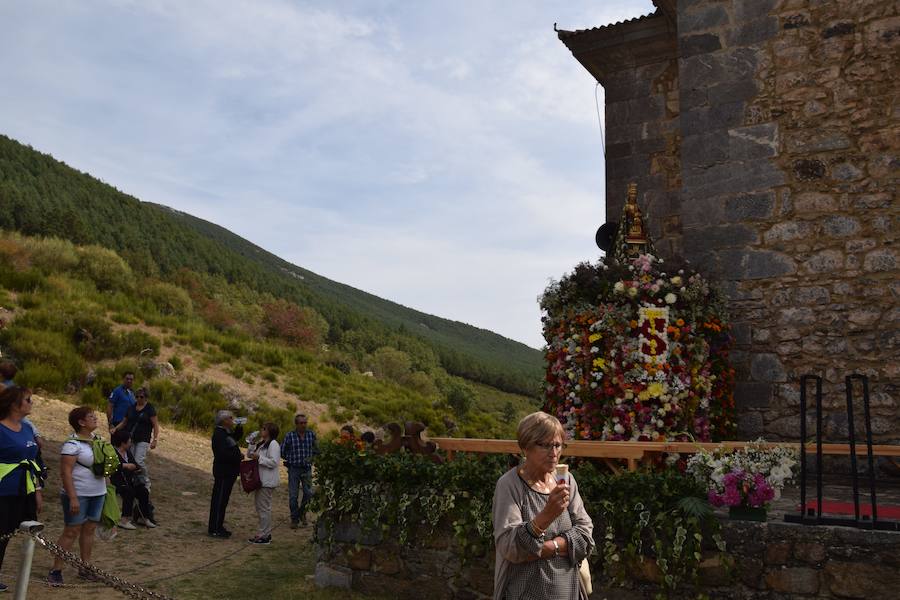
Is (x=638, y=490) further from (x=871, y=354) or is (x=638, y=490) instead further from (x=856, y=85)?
(x=856, y=85)

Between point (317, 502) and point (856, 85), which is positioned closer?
point (317, 502)

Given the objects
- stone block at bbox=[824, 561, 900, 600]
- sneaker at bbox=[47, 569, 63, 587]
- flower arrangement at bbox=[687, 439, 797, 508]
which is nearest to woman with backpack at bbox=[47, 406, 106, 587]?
sneaker at bbox=[47, 569, 63, 587]

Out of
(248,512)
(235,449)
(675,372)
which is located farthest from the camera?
(248,512)

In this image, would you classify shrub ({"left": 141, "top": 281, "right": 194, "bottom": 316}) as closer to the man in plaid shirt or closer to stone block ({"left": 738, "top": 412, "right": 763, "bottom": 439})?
the man in plaid shirt

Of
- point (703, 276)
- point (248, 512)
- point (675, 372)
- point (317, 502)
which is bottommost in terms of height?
point (248, 512)

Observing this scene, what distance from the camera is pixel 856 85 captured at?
28.5 ft

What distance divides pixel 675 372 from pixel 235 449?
17.7 ft

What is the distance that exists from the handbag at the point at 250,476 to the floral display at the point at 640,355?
11.9 ft

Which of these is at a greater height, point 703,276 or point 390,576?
point 703,276

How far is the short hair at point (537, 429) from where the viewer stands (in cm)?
336

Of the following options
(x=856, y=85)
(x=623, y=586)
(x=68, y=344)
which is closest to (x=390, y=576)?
(x=623, y=586)

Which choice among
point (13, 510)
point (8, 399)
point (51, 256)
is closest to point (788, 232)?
point (8, 399)

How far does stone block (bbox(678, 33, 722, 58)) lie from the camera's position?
9609 mm

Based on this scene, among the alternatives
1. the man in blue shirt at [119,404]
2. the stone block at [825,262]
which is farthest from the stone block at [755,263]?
the man in blue shirt at [119,404]
